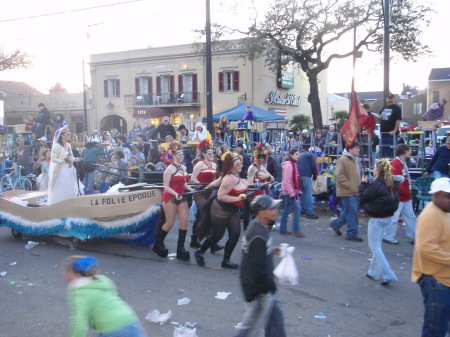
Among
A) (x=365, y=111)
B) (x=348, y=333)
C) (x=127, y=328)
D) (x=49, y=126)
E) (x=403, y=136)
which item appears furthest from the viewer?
(x=49, y=126)

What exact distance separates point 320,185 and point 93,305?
355 inches

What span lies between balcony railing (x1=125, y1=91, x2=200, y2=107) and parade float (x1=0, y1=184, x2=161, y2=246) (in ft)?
95.2

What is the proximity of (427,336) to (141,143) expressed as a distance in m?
12.3

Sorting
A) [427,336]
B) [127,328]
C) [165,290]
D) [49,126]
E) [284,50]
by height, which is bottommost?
[165,290]

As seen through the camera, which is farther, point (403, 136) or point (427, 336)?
point (403, 136)

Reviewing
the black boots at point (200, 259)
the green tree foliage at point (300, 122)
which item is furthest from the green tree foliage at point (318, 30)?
the black boots at point (200, 259)

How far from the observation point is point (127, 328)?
3268mm

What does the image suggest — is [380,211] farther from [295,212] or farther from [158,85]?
[158,85]

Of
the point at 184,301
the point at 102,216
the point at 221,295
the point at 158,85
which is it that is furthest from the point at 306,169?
the point at 158,85

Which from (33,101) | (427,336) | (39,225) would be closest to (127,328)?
(427,336)

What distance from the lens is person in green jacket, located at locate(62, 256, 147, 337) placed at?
10.5 ft

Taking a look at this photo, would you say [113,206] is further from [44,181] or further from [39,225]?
[44,181]

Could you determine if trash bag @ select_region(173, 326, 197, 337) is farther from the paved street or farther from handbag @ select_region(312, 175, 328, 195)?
handbag @ select_region(312, 175, 328, 195)

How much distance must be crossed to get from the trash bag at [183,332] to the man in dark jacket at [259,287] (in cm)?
87
